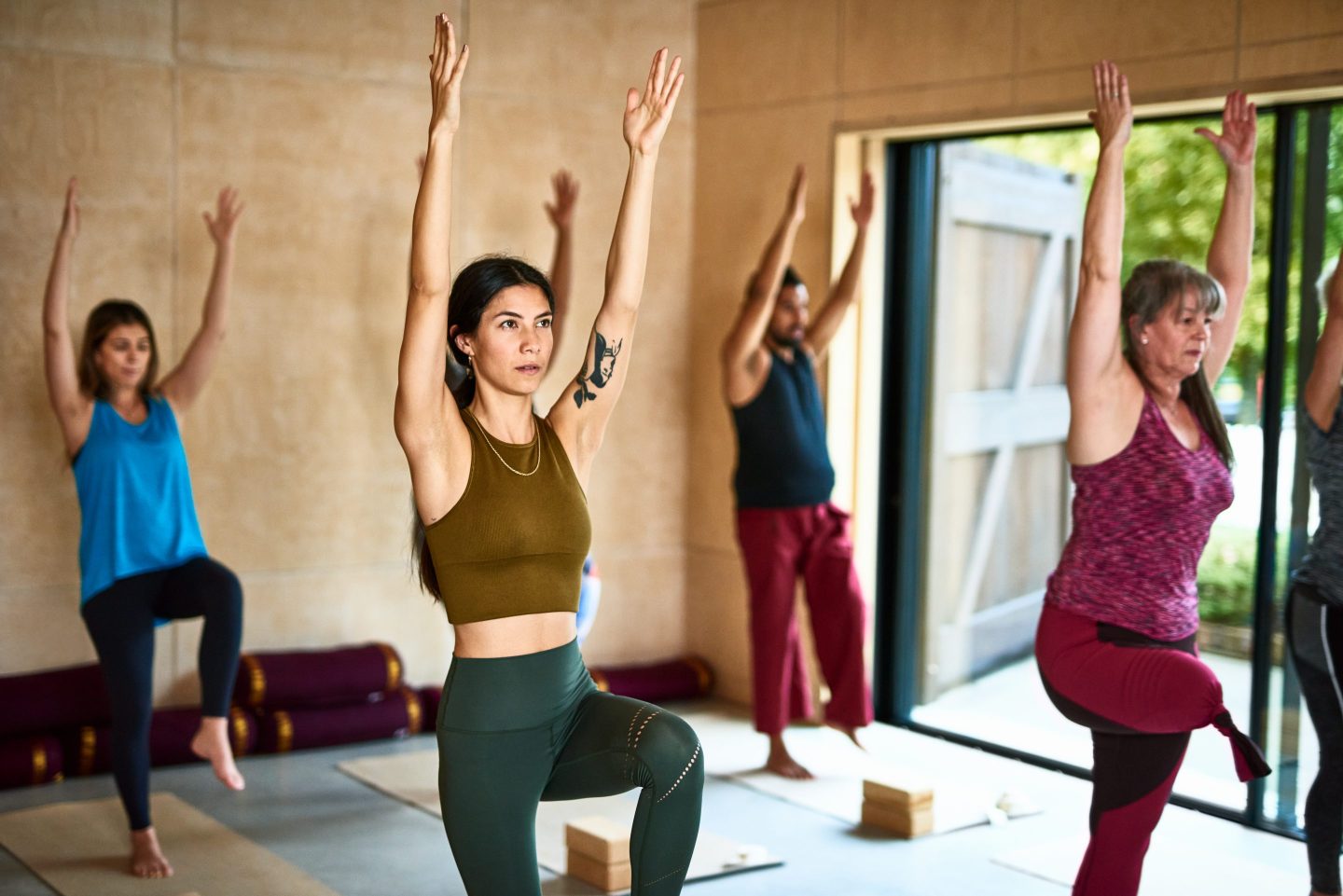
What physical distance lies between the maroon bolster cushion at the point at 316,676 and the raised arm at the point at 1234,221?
319cm

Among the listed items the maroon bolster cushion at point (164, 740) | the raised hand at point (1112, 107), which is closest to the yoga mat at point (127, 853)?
the maroon bolster cushion at point (164, 740)

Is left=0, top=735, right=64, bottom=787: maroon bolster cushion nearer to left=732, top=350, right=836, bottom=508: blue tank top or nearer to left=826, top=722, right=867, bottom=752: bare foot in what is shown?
Answer: left=732, top=350, right=836, bottom=508: blue tank top

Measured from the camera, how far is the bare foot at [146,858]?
404cm

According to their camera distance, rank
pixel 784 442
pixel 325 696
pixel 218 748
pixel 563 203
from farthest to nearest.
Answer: pixel 563 203
pixel 325 696
pixel 784 442
pixel 218 748

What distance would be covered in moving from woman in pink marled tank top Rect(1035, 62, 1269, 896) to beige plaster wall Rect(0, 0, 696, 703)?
3.10 meters

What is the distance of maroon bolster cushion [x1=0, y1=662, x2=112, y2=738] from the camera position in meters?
4.87

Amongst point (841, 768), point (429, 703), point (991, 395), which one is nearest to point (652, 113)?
point (841, 768)

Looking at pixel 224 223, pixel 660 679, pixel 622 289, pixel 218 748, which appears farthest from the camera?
pixel 660 679

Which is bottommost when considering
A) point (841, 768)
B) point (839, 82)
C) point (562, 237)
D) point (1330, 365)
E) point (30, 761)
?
point (841, 768)

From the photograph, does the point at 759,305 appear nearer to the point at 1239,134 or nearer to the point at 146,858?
the point at 1239,134

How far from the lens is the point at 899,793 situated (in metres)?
4.45

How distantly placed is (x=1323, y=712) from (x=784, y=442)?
206cm

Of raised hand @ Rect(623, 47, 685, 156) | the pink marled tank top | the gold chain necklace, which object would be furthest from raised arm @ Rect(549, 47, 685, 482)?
the pink marled tank top

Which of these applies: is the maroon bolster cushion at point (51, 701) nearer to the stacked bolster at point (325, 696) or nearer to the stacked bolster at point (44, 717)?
the stacked bolster at point (44, 717)
